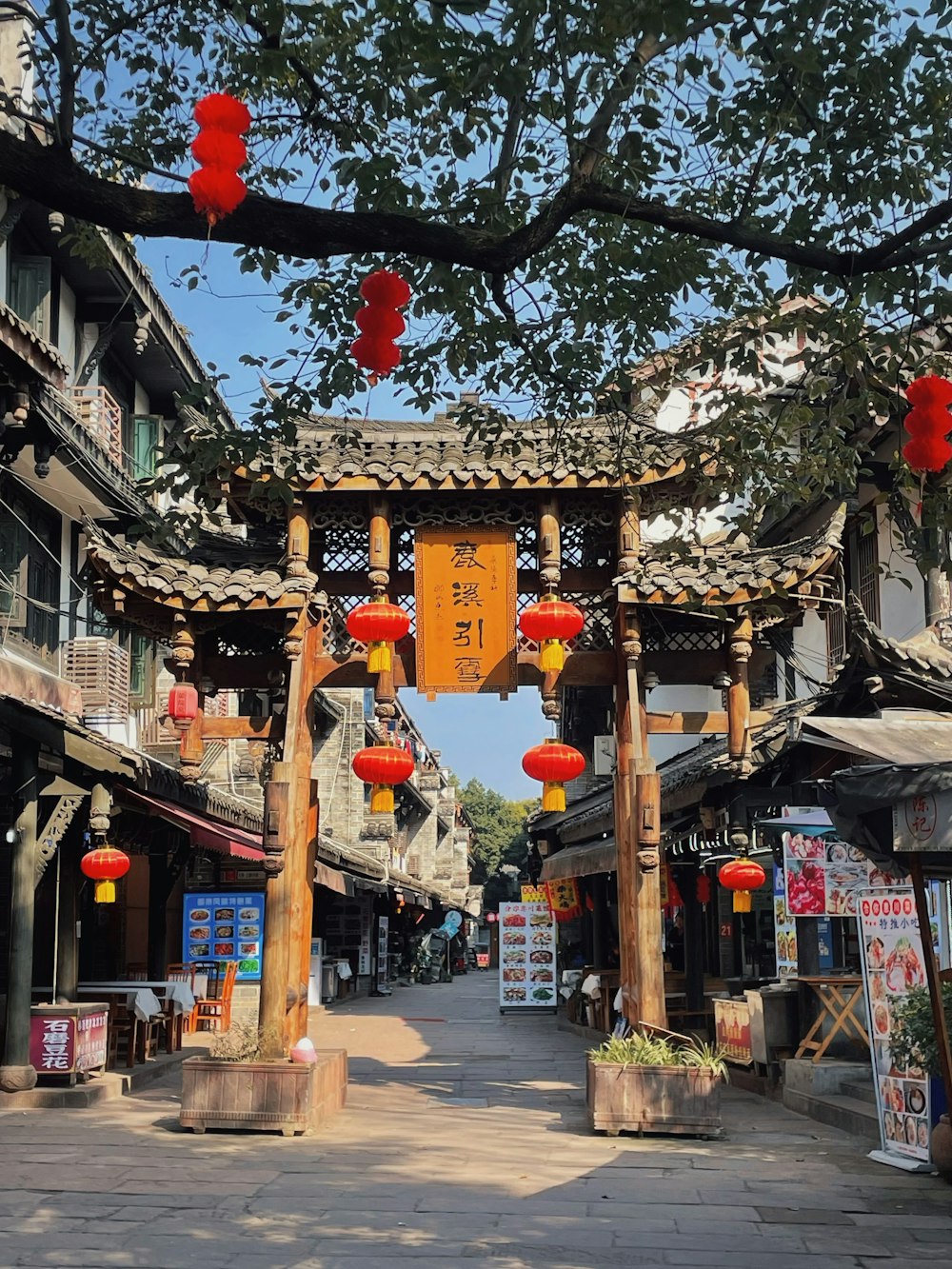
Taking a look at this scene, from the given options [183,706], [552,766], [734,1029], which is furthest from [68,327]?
[734,1029]

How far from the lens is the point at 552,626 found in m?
12.3

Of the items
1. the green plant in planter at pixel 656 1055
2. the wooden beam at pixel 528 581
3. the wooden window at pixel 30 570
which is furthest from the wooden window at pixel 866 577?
the wooden window at pixel 30 570

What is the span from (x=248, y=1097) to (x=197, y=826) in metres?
Answer: 4.96

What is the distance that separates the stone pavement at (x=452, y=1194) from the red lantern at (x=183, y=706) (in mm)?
3646

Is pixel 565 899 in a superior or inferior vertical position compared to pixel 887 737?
inferior

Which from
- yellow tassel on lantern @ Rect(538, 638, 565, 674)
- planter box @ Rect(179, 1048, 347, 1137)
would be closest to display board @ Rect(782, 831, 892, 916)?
yellow tassel on lantern @ Rect(538, 638, 565, 674)

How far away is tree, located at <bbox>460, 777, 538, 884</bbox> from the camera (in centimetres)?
7388

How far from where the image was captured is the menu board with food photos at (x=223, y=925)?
22.4 meters

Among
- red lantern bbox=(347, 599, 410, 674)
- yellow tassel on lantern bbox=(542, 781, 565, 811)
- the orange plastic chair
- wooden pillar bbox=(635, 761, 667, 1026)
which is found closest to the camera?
yellow tassel on lantern bbox=(542, 781, 565, 811)

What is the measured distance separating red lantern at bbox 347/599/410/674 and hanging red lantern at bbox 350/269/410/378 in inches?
221

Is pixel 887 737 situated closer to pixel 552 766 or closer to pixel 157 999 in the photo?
pixel 552 766

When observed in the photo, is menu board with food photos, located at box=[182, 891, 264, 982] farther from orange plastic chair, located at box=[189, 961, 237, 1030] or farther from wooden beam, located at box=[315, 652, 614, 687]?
wooden beam, located at box=[315, 652, 614, 687]

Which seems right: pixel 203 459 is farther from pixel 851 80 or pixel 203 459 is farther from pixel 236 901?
pixel 236 901

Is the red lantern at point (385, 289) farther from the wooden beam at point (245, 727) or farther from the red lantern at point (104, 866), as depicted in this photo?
the red lantern at point (104, 866)
